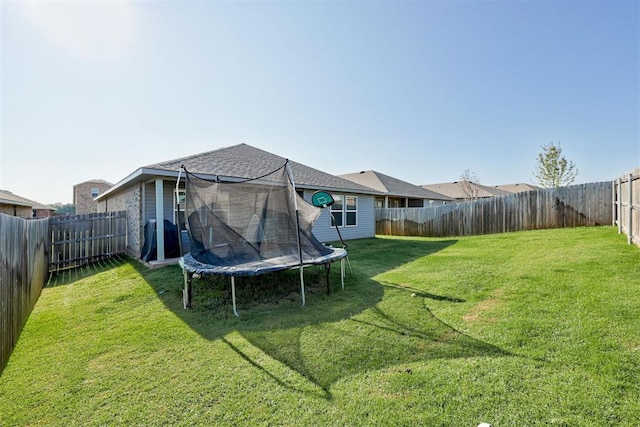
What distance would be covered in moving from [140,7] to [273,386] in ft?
25.1

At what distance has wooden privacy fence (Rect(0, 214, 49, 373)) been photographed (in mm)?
2908

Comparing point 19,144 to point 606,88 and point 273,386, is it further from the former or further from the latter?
point 606,88

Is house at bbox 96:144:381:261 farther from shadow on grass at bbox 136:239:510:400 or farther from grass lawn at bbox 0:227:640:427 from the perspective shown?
grass lawn at bbox 0:227:640:427

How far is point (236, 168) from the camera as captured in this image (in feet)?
31.8

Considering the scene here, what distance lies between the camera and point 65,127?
8.95 m

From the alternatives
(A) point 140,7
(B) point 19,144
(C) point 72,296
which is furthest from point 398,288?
(B) point 19,144

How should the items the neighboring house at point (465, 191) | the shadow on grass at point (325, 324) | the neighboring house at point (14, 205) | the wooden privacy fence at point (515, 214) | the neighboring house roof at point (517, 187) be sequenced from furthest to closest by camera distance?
1. the neighboring house roof at point (517, 187)
2. the neighboring house at point (465, 191)
3. the neighboring house at point (14, 205)
4. the wooden privacy fence at point (515, 214)
5. the shadow on grass at point (325, 324)

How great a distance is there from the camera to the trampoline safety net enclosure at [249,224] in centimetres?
509

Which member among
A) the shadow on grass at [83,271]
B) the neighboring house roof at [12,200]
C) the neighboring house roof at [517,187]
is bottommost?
the shadow on grass at [83,271]

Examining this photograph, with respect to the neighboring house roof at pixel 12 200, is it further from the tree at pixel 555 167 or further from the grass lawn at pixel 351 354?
the tree at pixel 555 167

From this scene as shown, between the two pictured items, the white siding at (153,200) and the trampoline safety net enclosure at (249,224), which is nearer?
the trampoline safety net enclosure at (249,224)

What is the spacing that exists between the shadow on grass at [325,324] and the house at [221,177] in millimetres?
2795

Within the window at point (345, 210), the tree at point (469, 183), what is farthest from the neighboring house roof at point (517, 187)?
the window at point (345, 210)

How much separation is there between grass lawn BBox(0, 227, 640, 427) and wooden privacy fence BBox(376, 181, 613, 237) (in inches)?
274
